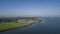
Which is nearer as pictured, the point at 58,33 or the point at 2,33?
the point at 2,33

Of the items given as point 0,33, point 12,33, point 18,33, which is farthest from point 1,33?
point 18,33

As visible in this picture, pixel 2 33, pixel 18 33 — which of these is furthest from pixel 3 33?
pixel 18 33

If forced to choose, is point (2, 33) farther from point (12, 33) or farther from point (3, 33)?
point (12, 33)

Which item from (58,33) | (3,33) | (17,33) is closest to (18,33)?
(17,33)

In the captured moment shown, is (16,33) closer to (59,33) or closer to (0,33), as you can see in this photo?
(0,33)

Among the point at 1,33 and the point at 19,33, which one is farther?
the point at 19,33

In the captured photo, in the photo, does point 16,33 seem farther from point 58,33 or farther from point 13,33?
point 58,33

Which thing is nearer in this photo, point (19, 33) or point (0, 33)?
point (0, 33)
